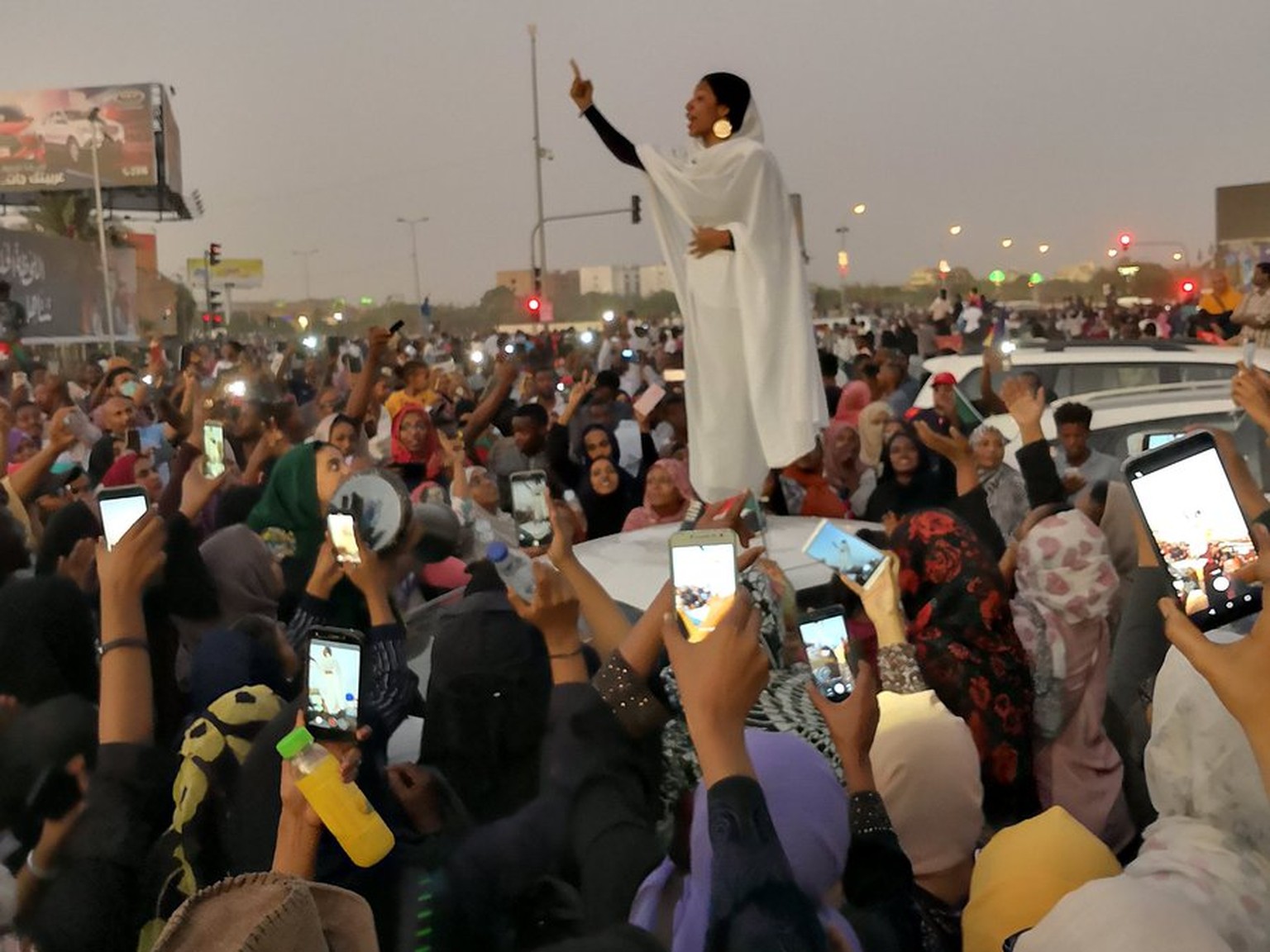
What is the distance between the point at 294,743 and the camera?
2.19m

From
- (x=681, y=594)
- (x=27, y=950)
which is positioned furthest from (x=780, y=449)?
(x=27, y=950)

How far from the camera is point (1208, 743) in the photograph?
2254mm

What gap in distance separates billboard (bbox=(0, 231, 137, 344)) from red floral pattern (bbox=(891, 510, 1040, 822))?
116 feet

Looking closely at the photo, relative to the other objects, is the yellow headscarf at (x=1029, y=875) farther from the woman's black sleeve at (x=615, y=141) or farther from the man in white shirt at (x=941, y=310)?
the man in white shirt at (x=941, y=310)

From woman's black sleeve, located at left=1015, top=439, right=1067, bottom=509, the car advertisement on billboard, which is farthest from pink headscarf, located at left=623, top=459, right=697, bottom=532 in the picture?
the car advertisement on billboard

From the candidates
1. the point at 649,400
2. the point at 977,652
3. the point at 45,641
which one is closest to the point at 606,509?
the point at 649,400

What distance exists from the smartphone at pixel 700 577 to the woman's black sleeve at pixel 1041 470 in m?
2.76

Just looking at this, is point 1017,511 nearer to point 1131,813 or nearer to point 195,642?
point 1131,813

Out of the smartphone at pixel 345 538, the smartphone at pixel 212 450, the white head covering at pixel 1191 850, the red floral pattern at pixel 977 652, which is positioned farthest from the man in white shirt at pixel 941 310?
the white head covering at pixel 1191 850

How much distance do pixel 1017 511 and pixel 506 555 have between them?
362 centimetres

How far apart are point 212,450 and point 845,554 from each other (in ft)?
10.4

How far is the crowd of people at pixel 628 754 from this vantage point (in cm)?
189

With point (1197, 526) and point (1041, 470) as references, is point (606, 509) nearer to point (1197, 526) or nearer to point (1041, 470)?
point (1041, 470)

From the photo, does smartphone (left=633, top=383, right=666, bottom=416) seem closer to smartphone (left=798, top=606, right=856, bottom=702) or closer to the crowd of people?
the crowd of people
